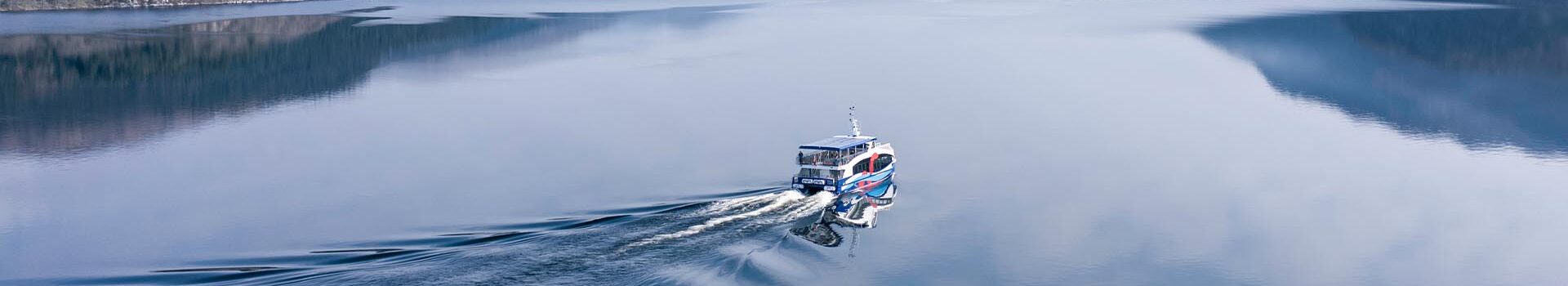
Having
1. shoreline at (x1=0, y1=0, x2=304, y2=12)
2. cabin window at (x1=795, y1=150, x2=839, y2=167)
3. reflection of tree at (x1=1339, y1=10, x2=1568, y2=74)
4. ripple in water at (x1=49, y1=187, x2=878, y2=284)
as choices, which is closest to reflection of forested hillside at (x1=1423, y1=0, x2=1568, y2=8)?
reflection of tree at (x1=1339, y1=10, x2=1568, y2=74)

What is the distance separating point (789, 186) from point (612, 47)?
55175mm

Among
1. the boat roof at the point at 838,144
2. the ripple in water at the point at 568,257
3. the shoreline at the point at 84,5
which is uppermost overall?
the shoreline at the point at 84,5

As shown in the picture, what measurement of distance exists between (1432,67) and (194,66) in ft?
235

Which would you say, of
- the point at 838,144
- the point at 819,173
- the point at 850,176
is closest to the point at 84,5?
the point at 838,144

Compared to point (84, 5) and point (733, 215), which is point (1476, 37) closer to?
point (733, 215)

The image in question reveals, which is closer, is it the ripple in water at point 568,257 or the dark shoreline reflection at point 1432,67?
the ripple in water at point 568,257

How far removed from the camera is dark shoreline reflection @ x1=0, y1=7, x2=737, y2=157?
5419cm

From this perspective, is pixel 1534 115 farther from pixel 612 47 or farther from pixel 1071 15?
pixel 1071 15

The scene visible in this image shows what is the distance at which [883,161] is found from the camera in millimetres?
39312

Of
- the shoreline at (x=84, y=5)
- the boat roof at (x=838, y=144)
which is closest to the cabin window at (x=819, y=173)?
the boat roof at (x=838, y=144)

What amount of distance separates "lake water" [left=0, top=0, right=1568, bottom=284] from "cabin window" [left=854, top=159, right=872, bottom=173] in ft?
4.62

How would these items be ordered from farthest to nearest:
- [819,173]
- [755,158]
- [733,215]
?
[755,158] < [819,173] < [733,215]

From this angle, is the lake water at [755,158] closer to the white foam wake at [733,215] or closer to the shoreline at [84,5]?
the white foam wake at [733,215]

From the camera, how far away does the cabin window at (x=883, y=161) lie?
38969 mm
